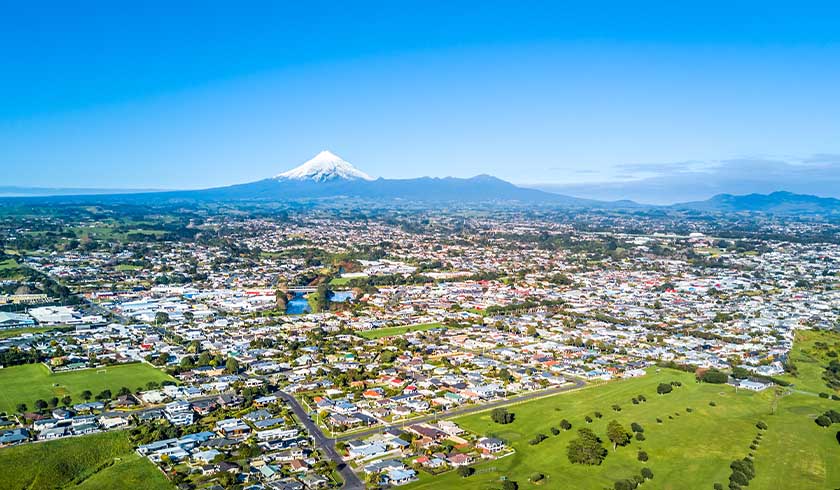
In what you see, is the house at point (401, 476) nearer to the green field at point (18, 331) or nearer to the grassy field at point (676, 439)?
the grassy field at point (676, 439)

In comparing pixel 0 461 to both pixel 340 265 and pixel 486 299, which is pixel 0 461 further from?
pixel 340 265

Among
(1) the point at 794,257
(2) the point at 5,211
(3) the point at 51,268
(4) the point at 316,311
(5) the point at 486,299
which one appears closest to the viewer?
(4) the point at 316,311

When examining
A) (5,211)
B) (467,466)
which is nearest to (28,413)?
(467,466)

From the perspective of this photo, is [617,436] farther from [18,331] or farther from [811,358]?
[18,331]

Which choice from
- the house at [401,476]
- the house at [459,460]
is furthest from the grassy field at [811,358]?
the house at [401,476]

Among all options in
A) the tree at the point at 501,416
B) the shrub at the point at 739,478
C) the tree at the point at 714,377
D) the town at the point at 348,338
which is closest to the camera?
the shrub at the point at 739,478

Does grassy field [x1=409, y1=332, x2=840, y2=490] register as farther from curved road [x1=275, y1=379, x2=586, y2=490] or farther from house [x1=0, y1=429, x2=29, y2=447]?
house [x1=0, y1=429, x2=29, y2=447]
